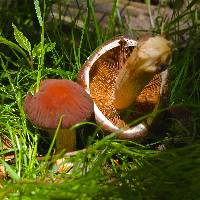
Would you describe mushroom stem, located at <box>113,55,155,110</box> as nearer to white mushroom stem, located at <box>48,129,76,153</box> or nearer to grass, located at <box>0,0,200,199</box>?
grass, located at <box>0,0,200,199</box>

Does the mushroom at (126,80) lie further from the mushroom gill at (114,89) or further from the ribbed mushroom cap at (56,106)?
the ribbed mushroom cap at (56,106)

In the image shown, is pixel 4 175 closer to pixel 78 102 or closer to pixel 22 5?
pixel 78 102

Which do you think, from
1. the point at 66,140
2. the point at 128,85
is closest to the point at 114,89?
the point at 128,85

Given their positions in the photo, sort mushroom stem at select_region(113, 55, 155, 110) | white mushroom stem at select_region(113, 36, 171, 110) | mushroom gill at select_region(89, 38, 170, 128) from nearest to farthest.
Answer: white mushroom stem at select_region(113, 36, 171, 110) < mushroom stem at select_region(113, 55, 155, 110) < mushroom gill at select_region(89, 38, 170, 128)

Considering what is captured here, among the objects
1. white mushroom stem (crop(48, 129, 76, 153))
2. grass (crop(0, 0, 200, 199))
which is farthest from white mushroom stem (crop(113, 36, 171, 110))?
white mushroom stem (crop(48, 129, 76, 153))

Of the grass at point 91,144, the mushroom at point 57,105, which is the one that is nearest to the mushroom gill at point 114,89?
the grass at point 91,144
